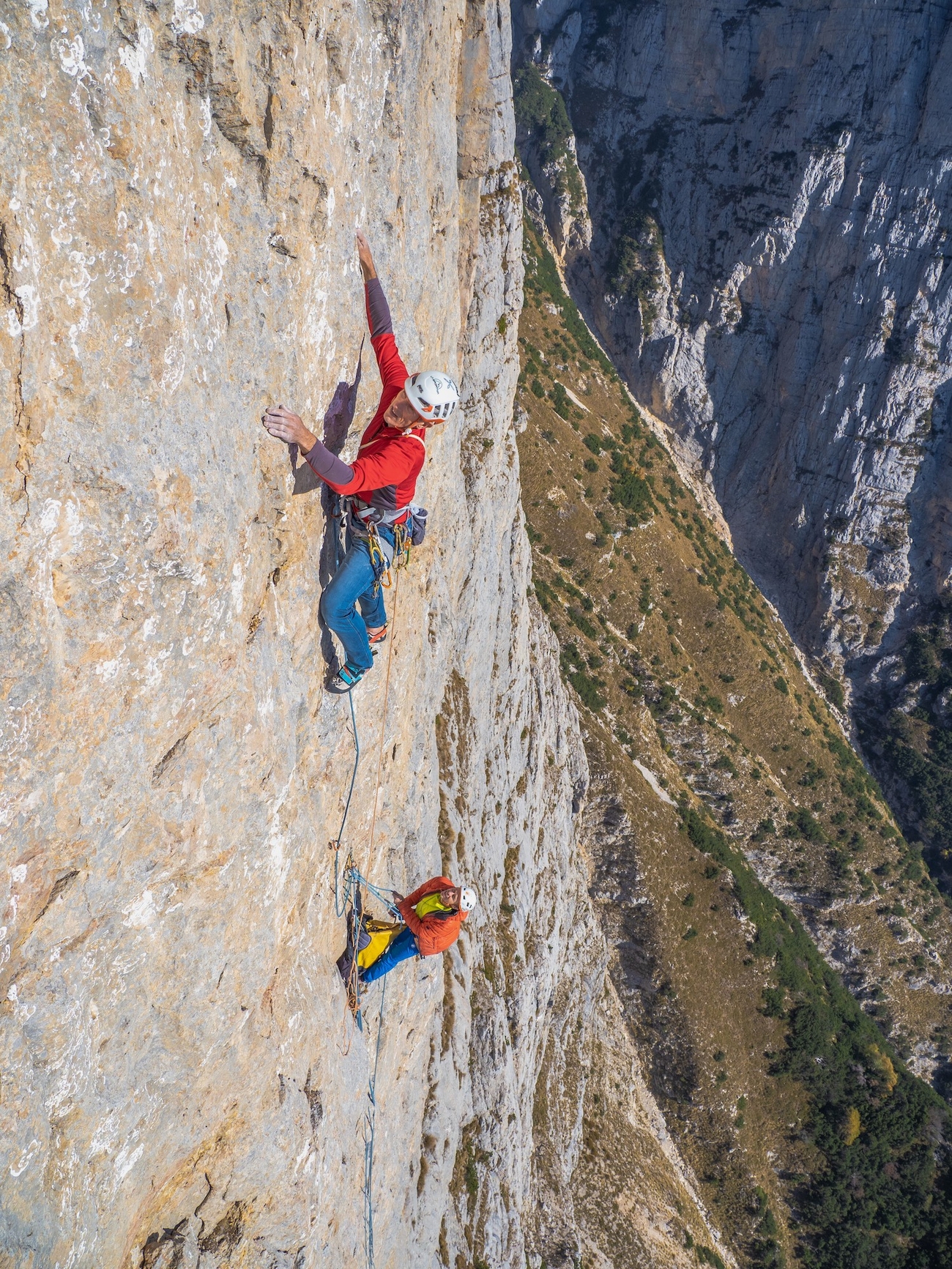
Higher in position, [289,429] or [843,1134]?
[289,429]

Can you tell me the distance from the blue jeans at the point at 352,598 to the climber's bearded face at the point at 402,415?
5.24 feet

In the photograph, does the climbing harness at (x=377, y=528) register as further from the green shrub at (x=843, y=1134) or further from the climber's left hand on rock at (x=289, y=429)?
the green shrub at (x=843, y=1134)

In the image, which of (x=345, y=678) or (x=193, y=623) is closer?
(x=193, y=623)

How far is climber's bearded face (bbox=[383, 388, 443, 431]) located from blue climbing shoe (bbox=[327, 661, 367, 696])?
3.25m

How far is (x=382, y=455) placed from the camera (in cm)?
826

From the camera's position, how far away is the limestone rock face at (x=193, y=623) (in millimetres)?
5105

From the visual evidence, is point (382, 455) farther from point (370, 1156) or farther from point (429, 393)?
point (370, 1156)

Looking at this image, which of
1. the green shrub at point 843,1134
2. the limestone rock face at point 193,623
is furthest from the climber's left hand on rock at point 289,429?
the green shrub at point 843,1134

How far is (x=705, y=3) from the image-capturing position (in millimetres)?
72562

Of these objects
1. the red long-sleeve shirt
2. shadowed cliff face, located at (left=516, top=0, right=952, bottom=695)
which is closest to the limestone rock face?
the red long-sleeve shirt

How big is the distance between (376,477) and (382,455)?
33 cm

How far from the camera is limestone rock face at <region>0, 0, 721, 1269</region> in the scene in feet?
16.8

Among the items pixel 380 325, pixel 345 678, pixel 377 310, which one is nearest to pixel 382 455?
A: pixel 380 325

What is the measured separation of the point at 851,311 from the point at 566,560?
1698 inches
